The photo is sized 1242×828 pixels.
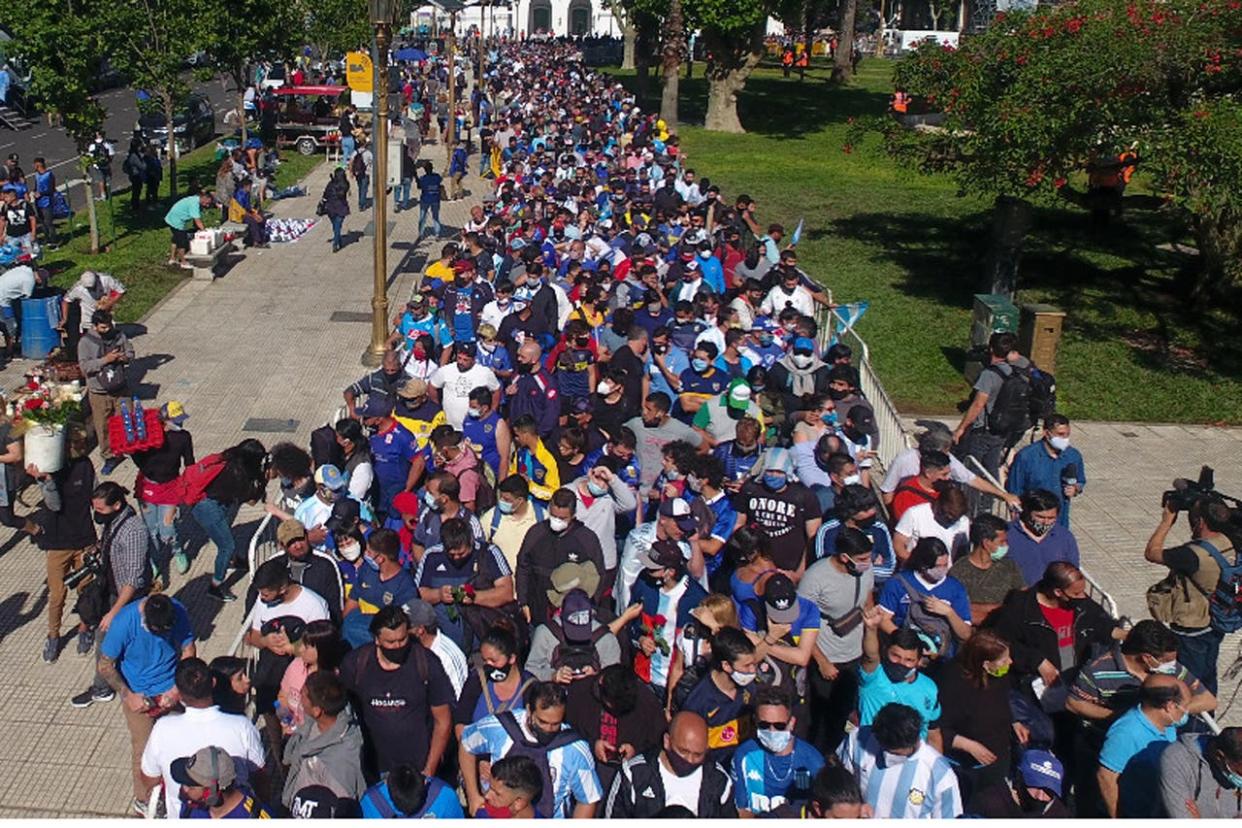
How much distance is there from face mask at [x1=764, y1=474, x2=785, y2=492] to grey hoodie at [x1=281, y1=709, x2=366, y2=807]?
3.20m

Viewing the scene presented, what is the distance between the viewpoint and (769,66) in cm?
6894

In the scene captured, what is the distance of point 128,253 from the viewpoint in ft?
67.8

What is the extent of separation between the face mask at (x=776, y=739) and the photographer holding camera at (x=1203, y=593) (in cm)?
307

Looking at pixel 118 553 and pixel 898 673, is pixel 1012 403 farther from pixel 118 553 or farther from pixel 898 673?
pixel 118 553

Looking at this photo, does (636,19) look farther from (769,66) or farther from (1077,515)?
(1077,515)

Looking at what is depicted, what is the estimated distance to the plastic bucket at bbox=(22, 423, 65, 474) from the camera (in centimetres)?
837

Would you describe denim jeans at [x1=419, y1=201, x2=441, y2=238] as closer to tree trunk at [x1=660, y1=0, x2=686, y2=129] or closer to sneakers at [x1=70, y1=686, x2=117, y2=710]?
sneakers at [x1=70, y1=686, x2=117, y2=710]

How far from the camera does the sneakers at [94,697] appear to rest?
25.7ft

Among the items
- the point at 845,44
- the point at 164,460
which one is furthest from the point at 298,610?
the point at 845,44

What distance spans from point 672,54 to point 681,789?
34156 millimetres

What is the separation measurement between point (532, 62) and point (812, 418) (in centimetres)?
5029

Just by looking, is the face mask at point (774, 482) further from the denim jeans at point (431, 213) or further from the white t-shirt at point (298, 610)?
the denim jeans at point (431, 213)

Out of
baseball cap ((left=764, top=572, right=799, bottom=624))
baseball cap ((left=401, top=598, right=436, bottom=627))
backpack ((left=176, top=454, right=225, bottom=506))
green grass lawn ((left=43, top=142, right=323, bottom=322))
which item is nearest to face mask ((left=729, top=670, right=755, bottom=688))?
baseball cap ((left=764, top=572, right=799, bottom=624))

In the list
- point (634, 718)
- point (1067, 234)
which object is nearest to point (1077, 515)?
point (634, 718)
